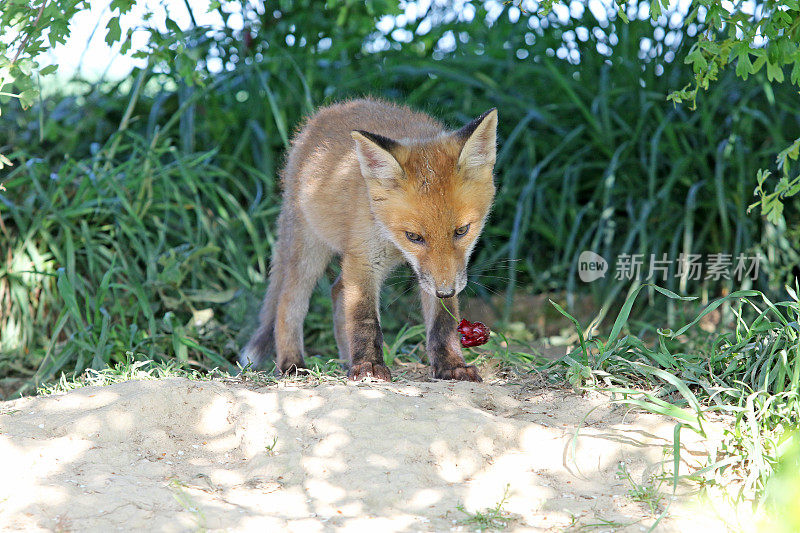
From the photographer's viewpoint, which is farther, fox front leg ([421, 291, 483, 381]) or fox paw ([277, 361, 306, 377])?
fox paw ([277, 361, 306, 377])

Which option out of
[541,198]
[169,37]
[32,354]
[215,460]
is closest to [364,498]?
[215,460]

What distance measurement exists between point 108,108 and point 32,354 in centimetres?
241

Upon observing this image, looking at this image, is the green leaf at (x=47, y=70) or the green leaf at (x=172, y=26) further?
the green leaf at (x=172, y=26)

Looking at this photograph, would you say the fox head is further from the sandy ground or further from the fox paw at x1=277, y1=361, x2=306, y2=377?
the fox paw at x1=277, y1=361, x2=306, y2=377

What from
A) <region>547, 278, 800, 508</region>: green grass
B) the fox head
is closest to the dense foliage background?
the fox head

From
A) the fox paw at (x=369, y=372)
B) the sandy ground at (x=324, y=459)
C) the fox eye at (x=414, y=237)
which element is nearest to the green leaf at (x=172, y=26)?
the fox eye at (x=414, y=237)

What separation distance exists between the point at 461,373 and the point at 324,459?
3.66 feet

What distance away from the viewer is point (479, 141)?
11.2 feet

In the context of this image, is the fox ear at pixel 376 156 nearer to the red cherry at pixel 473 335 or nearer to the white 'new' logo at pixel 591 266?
the red cherry at pixel 473 335

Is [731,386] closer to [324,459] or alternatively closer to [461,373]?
[461,373]

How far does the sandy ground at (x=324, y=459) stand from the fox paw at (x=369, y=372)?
11.2 inches

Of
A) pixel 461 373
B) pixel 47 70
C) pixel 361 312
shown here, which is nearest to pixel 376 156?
pixel 361 312

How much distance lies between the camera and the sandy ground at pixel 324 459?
2.25 m

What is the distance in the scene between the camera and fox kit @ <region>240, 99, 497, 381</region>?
3336 mm
